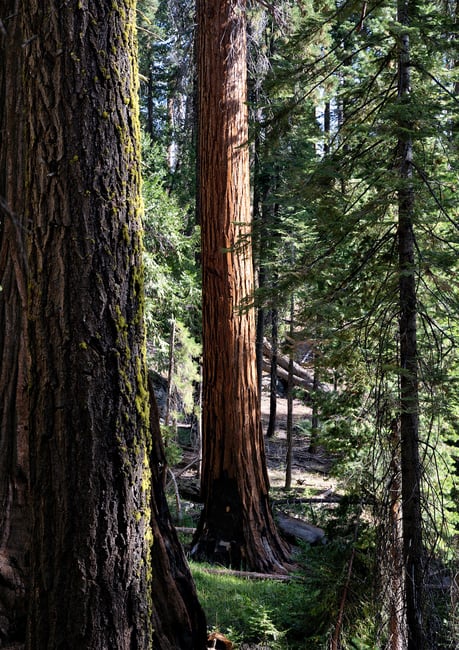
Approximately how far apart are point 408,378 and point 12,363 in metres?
2.57

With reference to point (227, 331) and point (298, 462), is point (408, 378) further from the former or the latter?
point (298, 462)

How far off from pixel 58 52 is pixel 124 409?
1.58 metres

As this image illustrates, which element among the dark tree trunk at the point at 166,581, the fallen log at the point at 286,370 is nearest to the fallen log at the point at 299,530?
the dark tree trunk at the point at 166,581

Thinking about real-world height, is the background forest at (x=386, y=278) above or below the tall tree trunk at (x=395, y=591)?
above

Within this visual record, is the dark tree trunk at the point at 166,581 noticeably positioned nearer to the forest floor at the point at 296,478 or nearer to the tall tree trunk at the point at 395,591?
the tall tree trunk at the point at 395,591

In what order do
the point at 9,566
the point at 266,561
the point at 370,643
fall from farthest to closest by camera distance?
the point at 266,561
the point at 370,643
the point at 9,566

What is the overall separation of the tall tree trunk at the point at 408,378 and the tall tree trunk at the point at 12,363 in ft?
7.76

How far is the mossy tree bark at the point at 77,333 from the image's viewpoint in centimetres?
273

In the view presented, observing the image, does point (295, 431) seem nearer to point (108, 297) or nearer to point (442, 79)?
point (442, 79)

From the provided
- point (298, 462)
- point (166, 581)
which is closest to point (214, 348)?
point (166, 581)

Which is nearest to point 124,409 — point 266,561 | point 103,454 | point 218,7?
point 103,454

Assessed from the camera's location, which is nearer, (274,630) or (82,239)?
(82,239)

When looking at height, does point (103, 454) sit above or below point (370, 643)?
above

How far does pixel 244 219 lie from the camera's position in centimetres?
775
